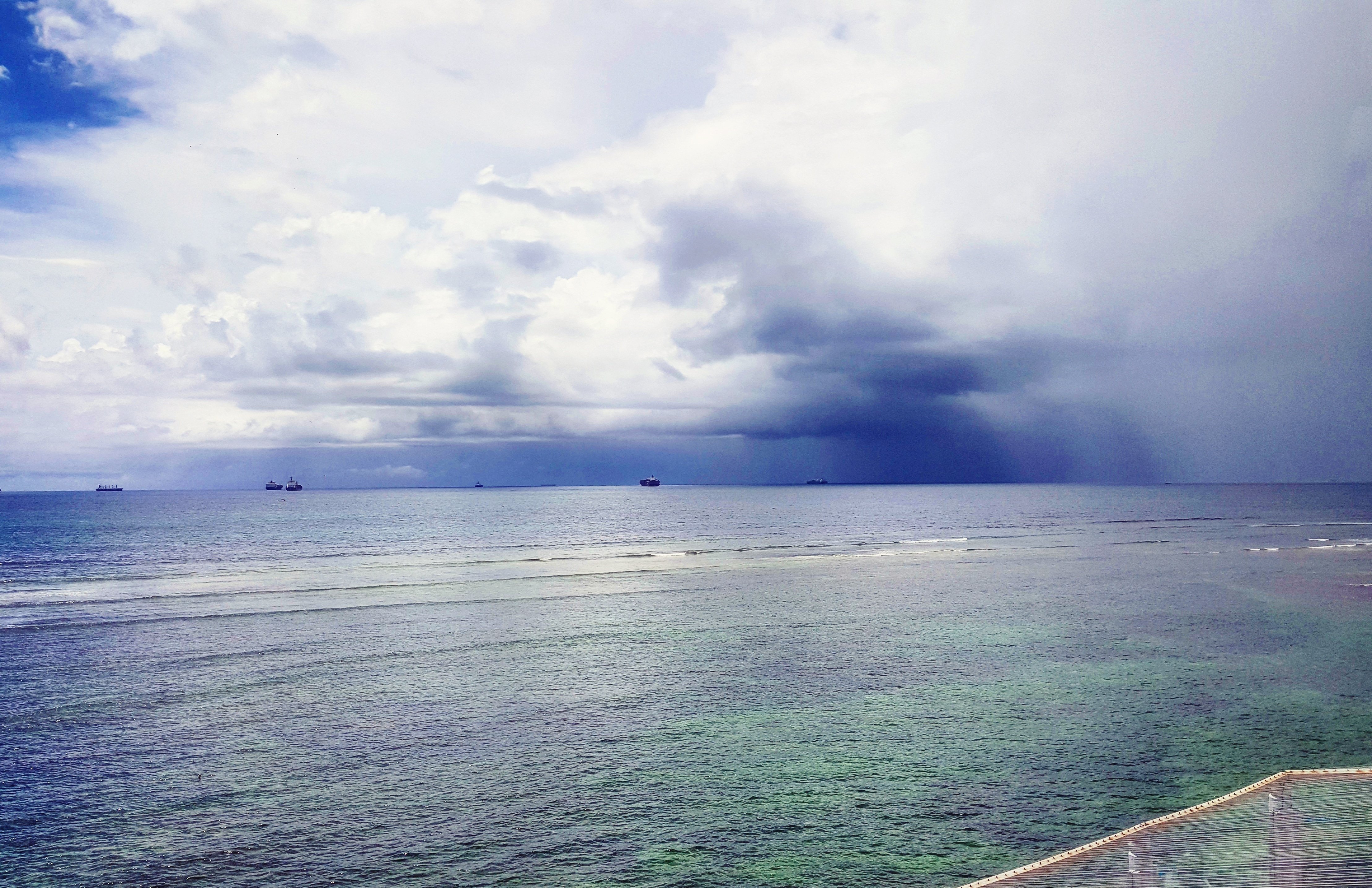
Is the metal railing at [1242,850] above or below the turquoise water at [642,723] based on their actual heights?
above

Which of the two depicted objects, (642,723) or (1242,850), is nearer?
(1242,850)

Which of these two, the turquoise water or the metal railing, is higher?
the metal railing

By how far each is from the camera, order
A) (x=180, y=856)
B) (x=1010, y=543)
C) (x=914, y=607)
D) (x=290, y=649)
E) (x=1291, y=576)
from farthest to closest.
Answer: (x=1010, y=543)
(x=1291, y=576)
(x=914, y=607)
(x=290, y=649)
(x=180, y=856)

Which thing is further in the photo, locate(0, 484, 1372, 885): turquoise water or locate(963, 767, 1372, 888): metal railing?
locate(0, 484, 1372, 885): turquoise water

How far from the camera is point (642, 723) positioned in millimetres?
35000

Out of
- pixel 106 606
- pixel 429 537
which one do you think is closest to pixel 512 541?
pixel 429 537

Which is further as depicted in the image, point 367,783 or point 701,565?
point 701,565

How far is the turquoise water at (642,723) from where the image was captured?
2352 cm

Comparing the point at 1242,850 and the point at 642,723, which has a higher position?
the point at 1242,850

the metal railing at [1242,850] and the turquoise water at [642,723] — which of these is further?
the turquoise water at [642,723]

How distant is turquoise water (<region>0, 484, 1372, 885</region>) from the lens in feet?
77.2

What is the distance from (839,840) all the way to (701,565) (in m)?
77.0

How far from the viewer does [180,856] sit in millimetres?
22859

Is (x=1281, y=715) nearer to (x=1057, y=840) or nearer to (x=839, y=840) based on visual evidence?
(x=1057, y=840)
